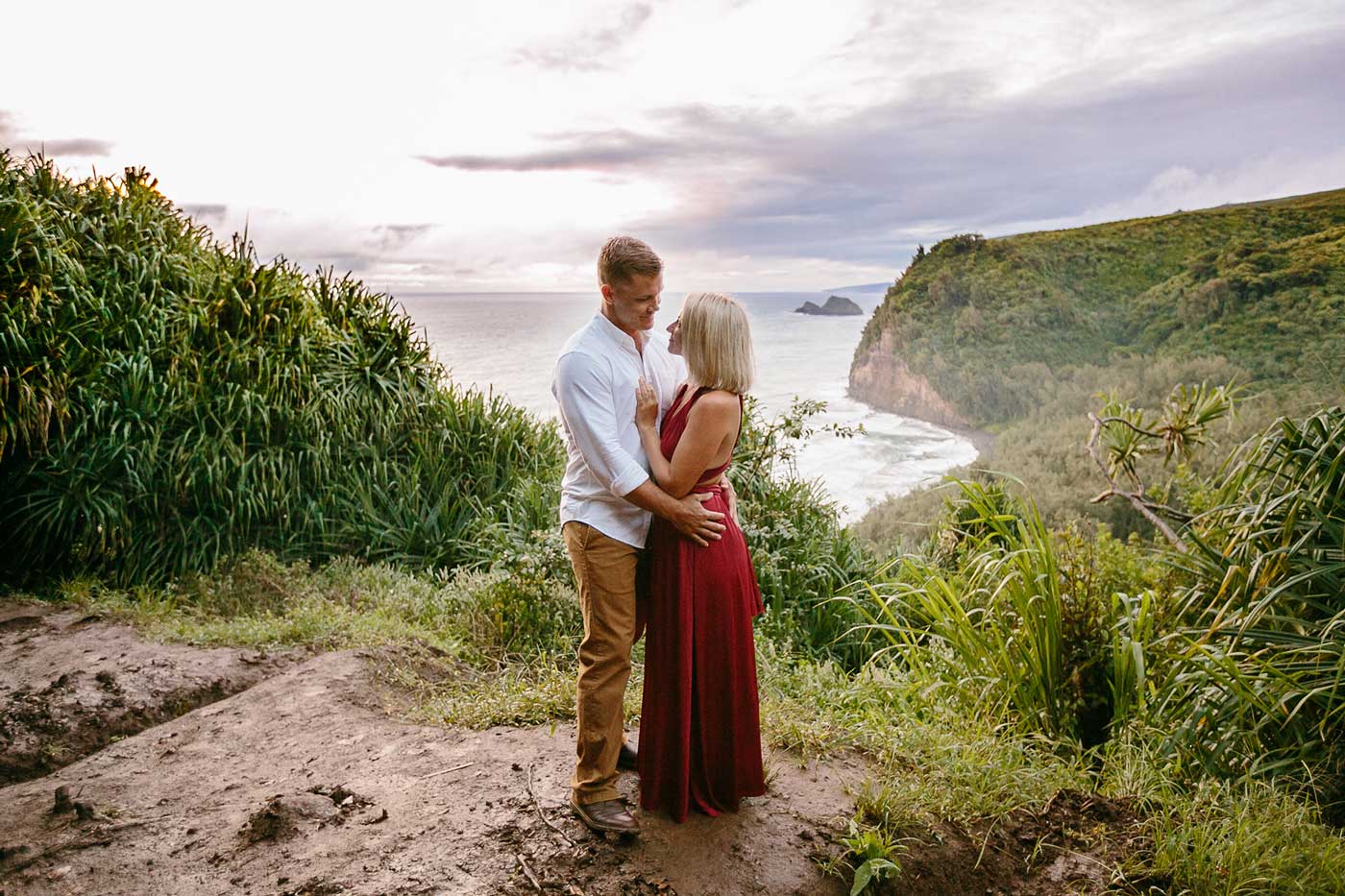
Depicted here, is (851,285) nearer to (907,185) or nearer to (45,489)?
(907,185)

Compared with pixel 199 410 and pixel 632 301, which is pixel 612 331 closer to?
pixel 632 301

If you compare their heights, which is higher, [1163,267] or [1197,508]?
[1163,267]

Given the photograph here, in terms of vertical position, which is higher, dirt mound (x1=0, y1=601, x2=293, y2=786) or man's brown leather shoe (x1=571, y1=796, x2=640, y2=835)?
man's brown leather shoe (x1=571, y1=796, x2=640, y2=835)

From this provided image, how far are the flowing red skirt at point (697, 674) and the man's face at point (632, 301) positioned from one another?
0.51 meters

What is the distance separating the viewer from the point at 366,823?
2.51m

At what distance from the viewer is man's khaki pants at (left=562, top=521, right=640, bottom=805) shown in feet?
7.54

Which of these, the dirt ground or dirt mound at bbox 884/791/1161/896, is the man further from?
dirt mound at bbox 884/791/1161/896

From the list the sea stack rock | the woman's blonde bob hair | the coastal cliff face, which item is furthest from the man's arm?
the sea stack rock

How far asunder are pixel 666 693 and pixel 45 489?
185 inches

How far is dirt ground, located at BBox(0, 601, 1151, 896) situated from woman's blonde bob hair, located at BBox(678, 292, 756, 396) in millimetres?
1266

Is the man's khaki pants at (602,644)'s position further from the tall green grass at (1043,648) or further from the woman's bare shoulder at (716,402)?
the tall green grass at (1043,648)

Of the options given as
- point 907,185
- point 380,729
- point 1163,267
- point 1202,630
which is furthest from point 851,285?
point 380,729

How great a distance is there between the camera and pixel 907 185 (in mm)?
11172

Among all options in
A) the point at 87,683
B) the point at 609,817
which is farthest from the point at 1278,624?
the point at 87,683
